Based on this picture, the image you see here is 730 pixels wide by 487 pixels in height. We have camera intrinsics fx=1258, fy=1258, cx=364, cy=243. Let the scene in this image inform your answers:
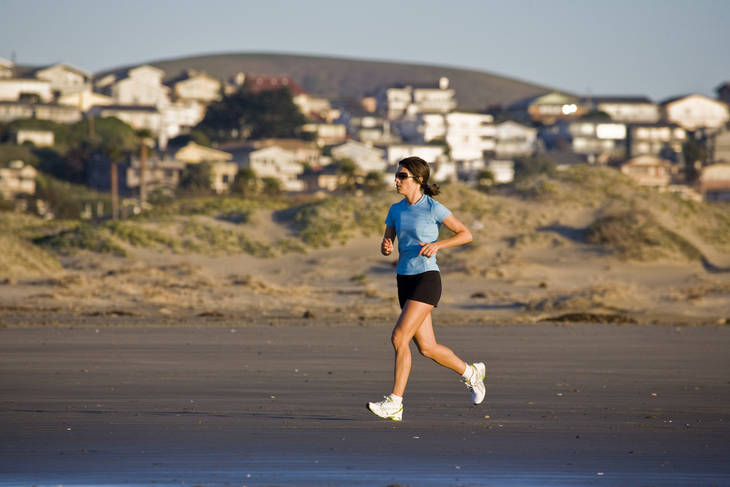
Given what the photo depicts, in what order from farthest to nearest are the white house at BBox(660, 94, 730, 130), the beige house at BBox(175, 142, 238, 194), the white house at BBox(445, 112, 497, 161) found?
the white house at BBox(660, 94, 730, 130) < the white house at BBox(445, 112, 497, 161) < the beige house at BBox(175, 142, 238, 194)

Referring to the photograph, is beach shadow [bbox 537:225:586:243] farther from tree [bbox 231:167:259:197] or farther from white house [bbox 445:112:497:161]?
white house [bbox 445:112:497:161]

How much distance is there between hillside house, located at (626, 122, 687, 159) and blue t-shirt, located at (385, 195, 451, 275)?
13258cm

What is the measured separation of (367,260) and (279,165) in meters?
81.0

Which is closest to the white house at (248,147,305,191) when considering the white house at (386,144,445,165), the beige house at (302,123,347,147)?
the white house at (386,144,445,165)

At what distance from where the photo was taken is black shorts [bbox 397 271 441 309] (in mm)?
8656

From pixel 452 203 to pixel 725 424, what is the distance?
28.9m

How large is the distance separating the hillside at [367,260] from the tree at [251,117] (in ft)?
276

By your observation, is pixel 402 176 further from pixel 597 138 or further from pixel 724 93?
pixel 724 93

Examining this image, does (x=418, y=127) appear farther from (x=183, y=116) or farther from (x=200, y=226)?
(x=200, y=226)

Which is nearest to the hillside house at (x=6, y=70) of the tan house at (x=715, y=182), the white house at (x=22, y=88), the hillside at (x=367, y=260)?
the white house at (x=22, y=88)

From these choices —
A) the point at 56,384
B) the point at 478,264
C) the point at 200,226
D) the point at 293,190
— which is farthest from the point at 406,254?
the point at 293,190

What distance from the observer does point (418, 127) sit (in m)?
144

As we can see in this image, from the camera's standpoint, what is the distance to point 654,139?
142 meters

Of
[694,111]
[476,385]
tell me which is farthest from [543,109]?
[476,385]
